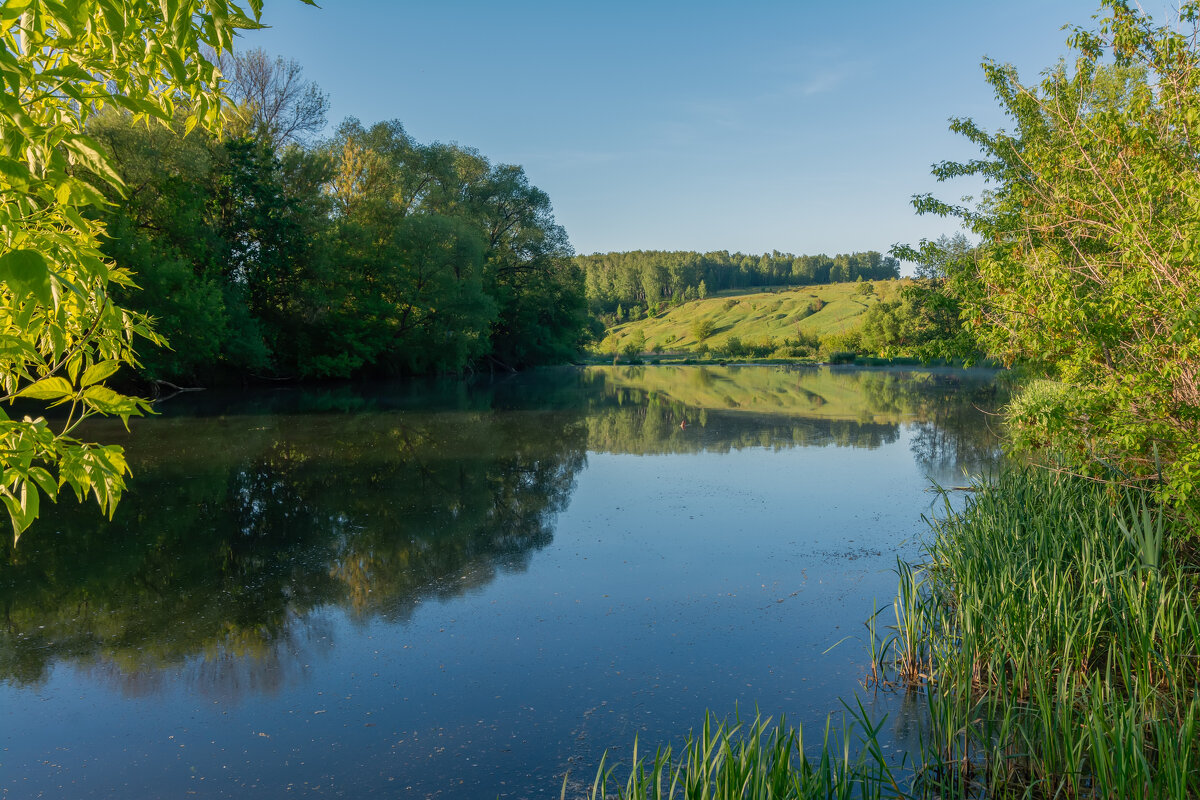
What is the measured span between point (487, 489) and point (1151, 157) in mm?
10552

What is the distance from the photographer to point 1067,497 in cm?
816

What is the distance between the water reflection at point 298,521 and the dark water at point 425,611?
0.05 metres

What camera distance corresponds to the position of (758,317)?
118000 mm

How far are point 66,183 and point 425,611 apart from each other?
613 centimetres

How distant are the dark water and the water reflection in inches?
2.1

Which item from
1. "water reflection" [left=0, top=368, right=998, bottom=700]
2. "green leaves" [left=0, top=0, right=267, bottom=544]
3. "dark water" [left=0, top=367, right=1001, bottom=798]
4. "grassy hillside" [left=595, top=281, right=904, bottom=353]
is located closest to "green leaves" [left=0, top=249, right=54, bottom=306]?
"green leaves" [left=0, top=0, right=267, bottom=544]

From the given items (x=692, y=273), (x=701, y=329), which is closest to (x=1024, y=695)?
(x=701, y=329)

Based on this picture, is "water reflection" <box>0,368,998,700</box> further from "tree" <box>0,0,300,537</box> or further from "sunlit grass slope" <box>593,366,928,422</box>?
"tree" <box>0,0,300,537</box>

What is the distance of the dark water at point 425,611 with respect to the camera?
17.1 ft

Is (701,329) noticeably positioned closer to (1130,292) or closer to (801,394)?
(801,394)

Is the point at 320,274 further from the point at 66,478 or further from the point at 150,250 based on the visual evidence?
the point at 66,478

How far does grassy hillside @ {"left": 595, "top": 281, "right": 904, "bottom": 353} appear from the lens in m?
102

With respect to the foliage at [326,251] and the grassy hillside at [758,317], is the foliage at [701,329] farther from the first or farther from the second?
the foliage at [326,251]

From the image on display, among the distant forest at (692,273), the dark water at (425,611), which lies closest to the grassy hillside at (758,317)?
the distant forest at (692,273)
